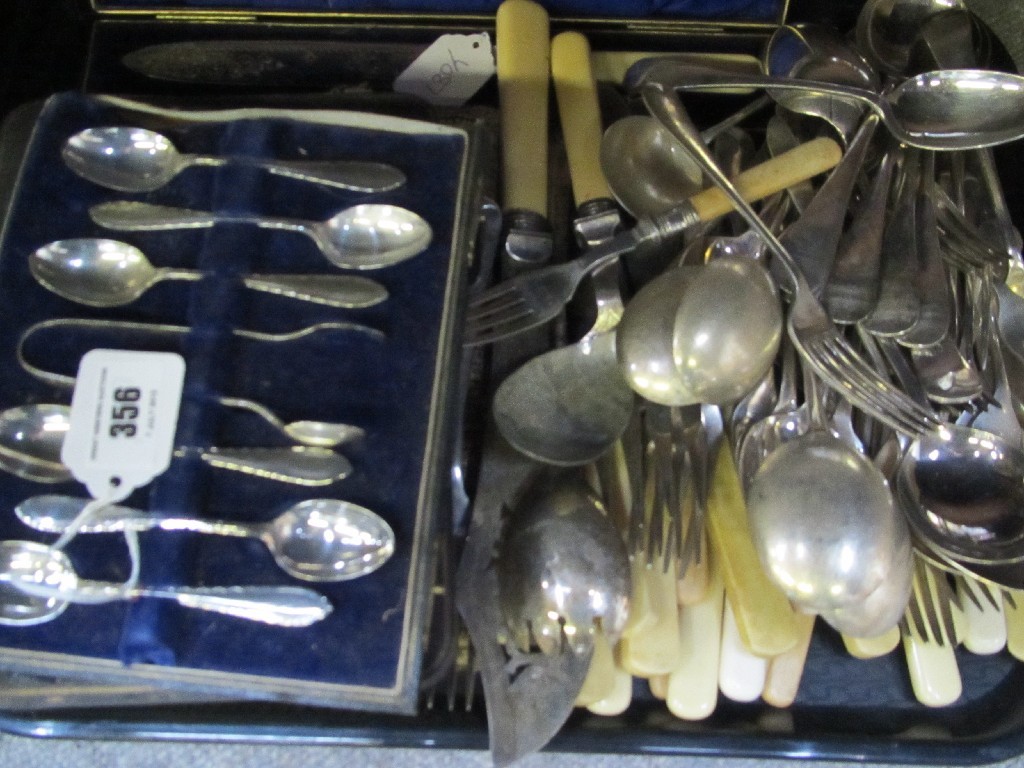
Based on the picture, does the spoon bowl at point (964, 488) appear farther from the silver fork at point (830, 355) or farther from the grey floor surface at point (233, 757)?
the grey floor surface at point (233, 757)

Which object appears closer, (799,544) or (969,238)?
(799,544)

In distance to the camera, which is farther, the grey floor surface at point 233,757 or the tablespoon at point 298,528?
the grey floor surface at point 233,757

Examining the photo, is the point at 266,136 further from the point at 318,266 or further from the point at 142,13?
the point at 142,13

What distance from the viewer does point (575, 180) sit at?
54cm

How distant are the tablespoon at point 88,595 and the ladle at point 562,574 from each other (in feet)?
0.34

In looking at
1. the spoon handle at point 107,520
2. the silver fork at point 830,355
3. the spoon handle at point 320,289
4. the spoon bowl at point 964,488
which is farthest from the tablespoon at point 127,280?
the spoon bowl at point 964,488

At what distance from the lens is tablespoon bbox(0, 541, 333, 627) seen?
41cm

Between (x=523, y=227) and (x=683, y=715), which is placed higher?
(x=523, y=227)

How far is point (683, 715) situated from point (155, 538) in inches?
12.1

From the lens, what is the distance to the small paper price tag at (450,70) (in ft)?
1.90

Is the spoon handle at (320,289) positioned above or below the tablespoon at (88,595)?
above

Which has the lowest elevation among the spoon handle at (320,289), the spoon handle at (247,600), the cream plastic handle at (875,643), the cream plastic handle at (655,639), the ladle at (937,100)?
the cream plastic handle at (875,643)

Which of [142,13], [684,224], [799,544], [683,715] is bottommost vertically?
[683,715]

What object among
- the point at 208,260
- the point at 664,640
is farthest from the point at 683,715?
the point at 208,260
